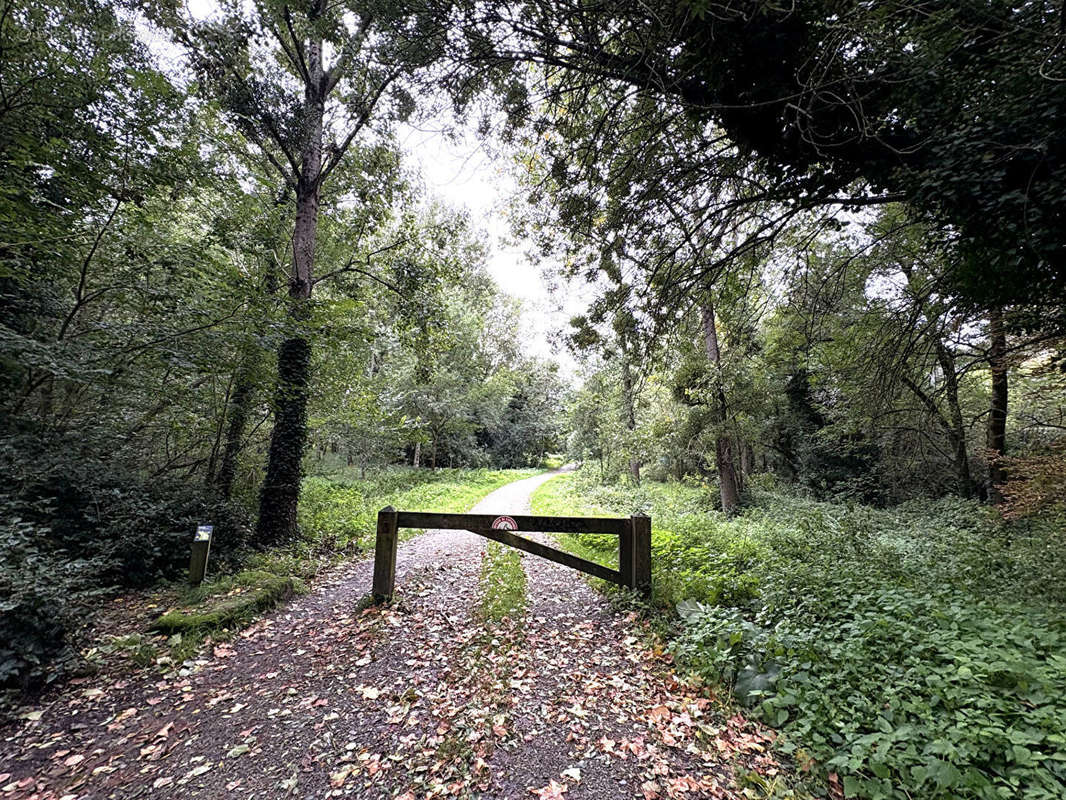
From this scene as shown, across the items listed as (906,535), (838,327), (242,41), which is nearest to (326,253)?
(242,41)

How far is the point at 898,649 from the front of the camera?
111 inches

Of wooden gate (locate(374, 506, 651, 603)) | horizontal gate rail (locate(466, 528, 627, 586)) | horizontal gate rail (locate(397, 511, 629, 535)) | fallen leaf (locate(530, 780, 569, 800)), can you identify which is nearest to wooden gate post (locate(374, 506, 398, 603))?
wooden gate (locate(374, 506, 651, 603))

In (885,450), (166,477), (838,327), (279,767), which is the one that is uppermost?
(838,327)

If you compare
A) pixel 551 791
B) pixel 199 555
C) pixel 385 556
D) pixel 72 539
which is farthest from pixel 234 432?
pixel 551 791

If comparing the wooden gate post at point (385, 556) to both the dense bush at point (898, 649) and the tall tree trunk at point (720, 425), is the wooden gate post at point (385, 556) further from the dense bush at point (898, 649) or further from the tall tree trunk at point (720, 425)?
the tall tree trunk at point (720, 425)

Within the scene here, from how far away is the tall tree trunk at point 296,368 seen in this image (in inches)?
272

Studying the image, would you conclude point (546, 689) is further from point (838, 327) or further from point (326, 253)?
point (326, 253)

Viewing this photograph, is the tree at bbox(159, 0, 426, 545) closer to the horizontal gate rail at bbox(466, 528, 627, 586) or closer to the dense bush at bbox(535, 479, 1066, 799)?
the horizontal gate rail at bbox(466, 528, 627, 586)

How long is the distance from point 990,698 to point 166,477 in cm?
964

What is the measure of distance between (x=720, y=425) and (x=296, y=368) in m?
9.96

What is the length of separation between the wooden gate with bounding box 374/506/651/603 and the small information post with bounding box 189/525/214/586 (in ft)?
7.33

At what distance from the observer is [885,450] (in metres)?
10.3

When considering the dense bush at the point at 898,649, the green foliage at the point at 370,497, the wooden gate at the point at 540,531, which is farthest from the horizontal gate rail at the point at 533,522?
the green foliage at the point at 370,497

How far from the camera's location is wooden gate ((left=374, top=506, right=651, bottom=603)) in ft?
14.9
